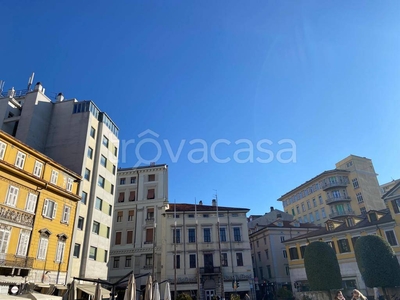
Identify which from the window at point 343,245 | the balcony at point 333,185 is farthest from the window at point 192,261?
the balcony at point 333,185

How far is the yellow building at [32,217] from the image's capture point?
2103cm

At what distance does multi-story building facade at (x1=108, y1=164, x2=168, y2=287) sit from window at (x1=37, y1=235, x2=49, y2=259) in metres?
17.9

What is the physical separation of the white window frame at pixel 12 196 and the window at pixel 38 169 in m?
2.38

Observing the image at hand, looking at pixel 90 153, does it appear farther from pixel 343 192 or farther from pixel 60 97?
pixel 343 192

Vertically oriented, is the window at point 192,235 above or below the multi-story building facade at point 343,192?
below

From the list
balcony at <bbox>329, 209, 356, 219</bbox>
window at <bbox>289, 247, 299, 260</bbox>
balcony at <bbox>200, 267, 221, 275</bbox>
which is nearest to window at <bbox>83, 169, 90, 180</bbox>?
balcony at <bbox>200, 267, 221, 275</bbox>

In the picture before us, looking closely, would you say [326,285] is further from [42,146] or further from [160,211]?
[42,146]

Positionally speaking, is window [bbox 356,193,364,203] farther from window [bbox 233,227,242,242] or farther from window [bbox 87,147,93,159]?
window [bbox 87,147,93,159]

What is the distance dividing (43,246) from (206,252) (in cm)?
2586

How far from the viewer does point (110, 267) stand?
144ft

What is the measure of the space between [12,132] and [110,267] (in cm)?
2393

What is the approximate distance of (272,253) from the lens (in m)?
47.8

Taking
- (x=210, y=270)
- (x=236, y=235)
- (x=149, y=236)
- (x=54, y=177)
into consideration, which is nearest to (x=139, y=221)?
(x=149, y=236)

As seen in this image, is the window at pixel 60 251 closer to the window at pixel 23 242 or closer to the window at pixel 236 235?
the window at pixel 23 242
